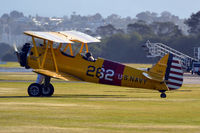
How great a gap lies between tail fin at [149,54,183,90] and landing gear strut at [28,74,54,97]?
449 centimetres

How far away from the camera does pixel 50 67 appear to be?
25.6 metres

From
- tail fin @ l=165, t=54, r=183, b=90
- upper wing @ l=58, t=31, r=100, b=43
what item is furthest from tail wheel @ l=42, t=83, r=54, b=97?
tail fin @ l=165, t=54, r=183, b=90

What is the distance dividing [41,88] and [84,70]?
6.56ft

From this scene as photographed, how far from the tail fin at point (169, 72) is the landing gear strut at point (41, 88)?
449 centimetres

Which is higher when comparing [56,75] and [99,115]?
[56,75]

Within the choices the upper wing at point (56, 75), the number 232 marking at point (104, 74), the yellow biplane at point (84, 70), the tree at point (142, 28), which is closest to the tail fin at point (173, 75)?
the yellow biplane at point (84, 70)

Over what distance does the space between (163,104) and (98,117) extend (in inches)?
197

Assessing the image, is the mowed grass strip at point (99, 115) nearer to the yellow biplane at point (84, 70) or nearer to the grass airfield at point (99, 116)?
the grass airfield at point (99, 116)

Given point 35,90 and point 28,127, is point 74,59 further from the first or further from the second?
point 28,127

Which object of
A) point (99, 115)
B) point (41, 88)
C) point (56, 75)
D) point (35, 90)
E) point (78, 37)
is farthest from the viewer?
point (78, 37)

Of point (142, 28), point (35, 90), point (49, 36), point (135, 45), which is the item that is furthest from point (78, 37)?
point (142, 28)

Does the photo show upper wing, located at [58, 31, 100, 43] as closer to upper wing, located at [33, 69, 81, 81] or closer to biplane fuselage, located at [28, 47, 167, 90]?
biplane fuselage, located at [28, 47, 167, 90]

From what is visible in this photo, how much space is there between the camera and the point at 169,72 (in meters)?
24.5

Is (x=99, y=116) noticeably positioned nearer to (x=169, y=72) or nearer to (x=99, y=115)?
(x=99, y=115)
